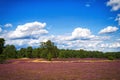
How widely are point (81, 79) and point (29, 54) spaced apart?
381ft

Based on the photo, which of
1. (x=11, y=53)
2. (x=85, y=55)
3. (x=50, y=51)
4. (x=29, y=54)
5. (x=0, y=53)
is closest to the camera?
(x=0, y=53)

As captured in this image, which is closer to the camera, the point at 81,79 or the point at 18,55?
the point at 81,79

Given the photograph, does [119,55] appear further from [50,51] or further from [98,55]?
[50,51]

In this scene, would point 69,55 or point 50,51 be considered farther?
point 69,55

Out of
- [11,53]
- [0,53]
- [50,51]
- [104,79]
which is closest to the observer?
[104,79]

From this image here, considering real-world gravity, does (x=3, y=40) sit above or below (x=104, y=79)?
above

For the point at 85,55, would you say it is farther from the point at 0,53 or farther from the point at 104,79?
the point at 104,79

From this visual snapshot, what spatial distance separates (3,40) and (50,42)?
99.7 ft

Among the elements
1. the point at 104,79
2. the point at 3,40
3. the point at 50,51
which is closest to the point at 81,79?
the point at 104,79

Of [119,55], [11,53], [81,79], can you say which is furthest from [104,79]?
[119,55]

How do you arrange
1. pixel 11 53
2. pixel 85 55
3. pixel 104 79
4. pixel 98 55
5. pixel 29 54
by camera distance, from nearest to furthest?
pixel 104 79, pixel 11 53, pixel 29 54, pixel 85 55, pixel 98 55

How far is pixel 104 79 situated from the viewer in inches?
826

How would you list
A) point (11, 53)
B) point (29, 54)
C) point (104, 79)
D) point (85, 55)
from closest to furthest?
point (104, 79) → point (11, 53) → point (29, 54) → point (85, 55)

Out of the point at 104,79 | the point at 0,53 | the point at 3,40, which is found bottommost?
the point at 104,79
